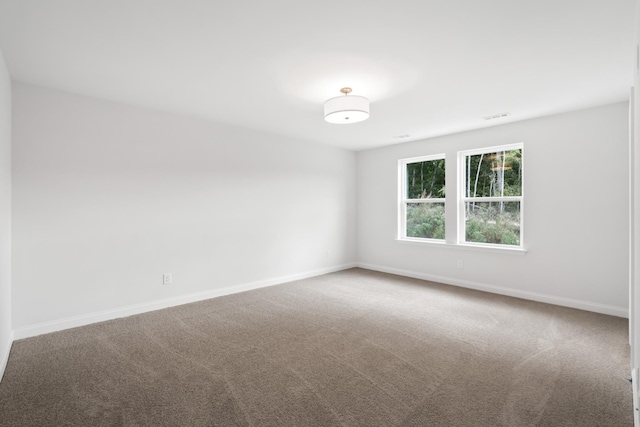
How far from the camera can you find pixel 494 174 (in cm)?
461

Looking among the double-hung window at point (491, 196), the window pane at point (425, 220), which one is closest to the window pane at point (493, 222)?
the double-hung window at point (491, 196)

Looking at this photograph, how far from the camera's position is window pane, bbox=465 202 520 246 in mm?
4391

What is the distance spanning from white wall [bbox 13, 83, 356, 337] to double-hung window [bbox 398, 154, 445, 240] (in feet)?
5.90

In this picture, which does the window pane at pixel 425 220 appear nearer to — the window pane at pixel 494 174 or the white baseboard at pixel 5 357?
the window pane at pixel 494 174

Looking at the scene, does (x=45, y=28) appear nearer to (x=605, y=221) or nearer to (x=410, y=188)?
(x=410, y=188)

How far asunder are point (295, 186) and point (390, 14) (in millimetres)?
3537

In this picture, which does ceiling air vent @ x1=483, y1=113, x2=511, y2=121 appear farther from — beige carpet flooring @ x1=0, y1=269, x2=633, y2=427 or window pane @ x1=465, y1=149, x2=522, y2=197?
beige carpet flooring @ x1=0, y1=269, x2=633, y2=427

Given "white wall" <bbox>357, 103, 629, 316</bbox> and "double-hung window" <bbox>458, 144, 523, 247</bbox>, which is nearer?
"white wall" <bbox>357, 103, 629, 316</bbox>

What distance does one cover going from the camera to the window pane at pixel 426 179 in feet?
17.3

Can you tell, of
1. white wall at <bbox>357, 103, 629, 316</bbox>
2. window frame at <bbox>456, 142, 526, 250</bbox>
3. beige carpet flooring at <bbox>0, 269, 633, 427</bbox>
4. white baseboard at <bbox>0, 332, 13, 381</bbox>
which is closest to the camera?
beige carpet flooring at <bbox>0, 269, 633, 427</bbox>

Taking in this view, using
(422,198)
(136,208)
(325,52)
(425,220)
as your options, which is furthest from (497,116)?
(136,208)

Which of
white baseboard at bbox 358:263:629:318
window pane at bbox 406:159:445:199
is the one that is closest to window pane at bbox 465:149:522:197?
Answer: window pane at bbox 406:159:445:199

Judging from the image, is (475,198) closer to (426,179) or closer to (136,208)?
(426,179)

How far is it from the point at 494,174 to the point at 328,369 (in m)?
3.78
